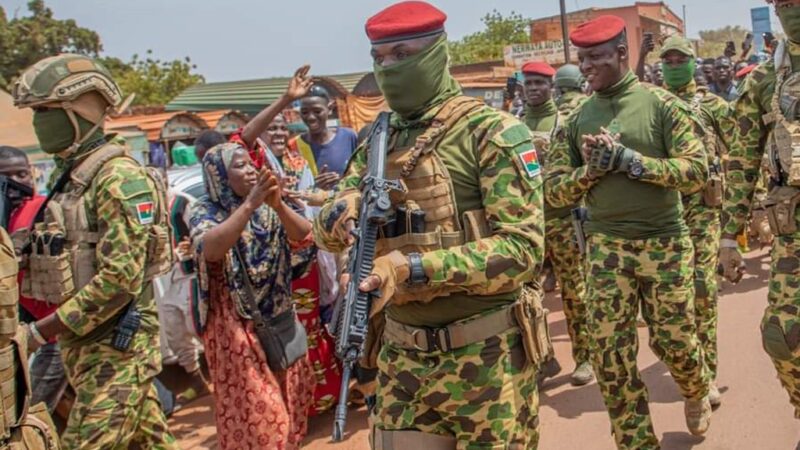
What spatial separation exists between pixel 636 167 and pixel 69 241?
2782 mm

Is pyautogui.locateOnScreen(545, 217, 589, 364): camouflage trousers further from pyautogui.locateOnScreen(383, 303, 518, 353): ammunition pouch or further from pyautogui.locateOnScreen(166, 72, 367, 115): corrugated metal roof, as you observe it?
pyautogui.locateOnScreen(166, 72, 367, 115): corrugated metal roof

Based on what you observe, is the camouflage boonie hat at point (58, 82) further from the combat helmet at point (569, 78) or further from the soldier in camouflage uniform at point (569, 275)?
the combat helmet at point (569, 78)

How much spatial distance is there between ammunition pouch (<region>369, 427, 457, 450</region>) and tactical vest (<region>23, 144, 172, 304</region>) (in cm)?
153

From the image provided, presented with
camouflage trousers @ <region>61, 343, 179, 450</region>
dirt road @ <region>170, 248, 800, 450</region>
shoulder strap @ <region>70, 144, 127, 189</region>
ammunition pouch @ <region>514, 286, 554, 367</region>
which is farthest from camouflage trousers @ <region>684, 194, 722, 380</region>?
shoulder strap @ <region>70, 144, 127, 189</region>

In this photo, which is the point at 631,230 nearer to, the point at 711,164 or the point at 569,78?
Result: the point at 711,164

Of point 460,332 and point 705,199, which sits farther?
point 705,199

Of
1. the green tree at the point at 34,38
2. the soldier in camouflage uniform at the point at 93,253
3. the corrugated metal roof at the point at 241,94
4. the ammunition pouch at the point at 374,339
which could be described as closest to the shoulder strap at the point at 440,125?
the ammunition pouch at the point at 374,339

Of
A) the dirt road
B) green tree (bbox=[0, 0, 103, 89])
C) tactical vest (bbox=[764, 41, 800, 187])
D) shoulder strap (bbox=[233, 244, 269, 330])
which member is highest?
green tree (bbox=[0, 0, 103, 89])

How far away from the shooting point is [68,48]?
3672cm

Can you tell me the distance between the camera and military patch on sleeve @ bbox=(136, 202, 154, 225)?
371cm

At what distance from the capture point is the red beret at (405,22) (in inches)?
115

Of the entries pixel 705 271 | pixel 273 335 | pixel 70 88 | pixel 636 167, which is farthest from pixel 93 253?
pixel 705 271

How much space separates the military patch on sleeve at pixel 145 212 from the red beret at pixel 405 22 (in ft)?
4.71

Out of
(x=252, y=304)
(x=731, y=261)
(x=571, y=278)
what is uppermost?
(x=252, y=304)
